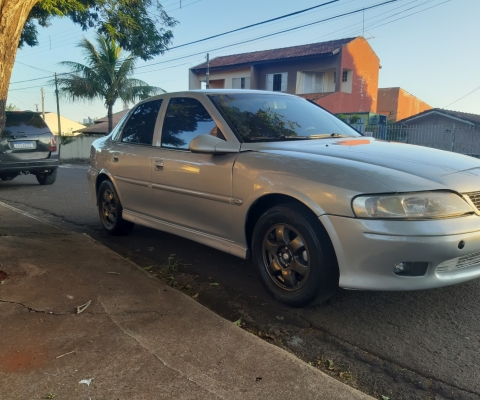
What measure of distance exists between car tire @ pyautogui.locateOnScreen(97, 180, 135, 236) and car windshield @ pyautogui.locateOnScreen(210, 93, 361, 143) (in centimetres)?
193

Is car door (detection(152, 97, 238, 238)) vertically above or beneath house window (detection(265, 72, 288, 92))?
beneath

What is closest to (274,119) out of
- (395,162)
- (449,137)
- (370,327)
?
(395,162)

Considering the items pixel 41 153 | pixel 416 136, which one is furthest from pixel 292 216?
pixel 416 136

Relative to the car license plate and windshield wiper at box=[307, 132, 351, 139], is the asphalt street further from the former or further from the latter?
the car license plate

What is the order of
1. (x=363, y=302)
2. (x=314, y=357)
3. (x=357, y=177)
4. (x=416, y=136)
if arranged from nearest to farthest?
(x=314, y=357), (x=357, y=177), (x=363, y=302), (x=416, y=136)

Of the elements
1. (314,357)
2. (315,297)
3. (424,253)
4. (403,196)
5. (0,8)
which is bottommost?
(314,357)

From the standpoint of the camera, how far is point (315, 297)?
10.4ft

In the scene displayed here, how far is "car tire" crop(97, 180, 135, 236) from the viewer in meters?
5.42

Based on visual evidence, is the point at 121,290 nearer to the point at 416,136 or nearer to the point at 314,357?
the point at 314,357

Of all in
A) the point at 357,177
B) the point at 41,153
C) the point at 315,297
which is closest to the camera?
the point at 357,177

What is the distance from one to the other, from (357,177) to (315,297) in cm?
88

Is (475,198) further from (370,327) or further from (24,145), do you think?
(24,145)

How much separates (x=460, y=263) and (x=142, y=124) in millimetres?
3486

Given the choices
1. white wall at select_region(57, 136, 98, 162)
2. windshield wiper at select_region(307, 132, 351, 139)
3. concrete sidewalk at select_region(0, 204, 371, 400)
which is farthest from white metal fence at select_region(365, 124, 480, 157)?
white wall at select_region(57, 136, 98, 162)
